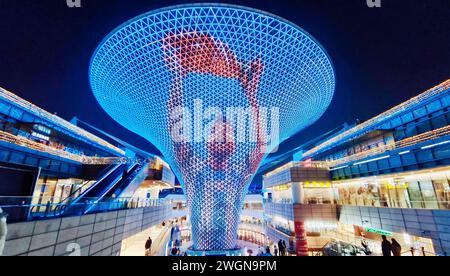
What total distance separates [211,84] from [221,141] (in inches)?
235

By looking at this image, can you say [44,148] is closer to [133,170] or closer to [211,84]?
[133,170]

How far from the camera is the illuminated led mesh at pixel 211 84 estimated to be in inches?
657

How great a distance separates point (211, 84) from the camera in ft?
65.9

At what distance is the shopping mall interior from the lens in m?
15.8

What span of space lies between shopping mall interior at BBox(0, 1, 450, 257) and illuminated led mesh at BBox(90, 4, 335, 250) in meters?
0.11

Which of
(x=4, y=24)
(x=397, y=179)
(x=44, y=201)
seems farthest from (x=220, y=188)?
(x=4, y=24)

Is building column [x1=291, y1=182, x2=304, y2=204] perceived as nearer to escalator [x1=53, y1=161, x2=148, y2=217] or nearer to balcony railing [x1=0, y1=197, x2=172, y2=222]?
escalator [x1=53, y1=161, x2=148, y2=217]

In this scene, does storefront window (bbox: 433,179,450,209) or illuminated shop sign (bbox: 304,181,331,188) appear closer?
storefront window (bbox: 433,179,450,209)

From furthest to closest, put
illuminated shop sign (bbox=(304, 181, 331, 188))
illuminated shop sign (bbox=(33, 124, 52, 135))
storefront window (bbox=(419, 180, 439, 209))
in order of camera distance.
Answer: illuminated shop sign (bbox=(304, 181, 331, 188)), illuminated shop sign (bbox=(33, 124, 52, 135)), storefront window (bbox=(419, 180, 439, 209))

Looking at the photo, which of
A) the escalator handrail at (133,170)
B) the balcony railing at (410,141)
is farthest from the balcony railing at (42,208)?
the balcony railing at (410,141)

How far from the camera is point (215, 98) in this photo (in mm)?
20406

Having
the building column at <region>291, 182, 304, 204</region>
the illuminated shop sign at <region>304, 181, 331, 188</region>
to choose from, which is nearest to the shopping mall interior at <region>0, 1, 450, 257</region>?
the building column at <region>291, 182, 304, 204</region>

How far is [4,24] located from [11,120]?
17821 millimetres
